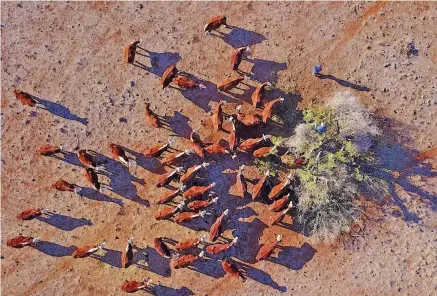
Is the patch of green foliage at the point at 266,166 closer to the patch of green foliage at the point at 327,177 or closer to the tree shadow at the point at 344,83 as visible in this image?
the patch of green foliage at the point at 327,177

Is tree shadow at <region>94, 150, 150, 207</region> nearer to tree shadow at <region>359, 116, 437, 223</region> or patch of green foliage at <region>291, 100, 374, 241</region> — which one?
patch of green foliage at <region>291, 100, 374, 241</region>

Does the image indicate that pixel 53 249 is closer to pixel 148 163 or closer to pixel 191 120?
pixel 148 163

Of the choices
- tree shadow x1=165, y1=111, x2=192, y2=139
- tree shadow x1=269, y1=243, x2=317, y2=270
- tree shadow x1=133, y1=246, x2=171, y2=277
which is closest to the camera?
tree shadow x1=269, y1=243, x2=317, y2=270

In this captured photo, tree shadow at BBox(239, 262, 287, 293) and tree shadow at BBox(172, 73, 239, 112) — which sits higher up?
tree shadow at BBox(172, 73, 239, 112)

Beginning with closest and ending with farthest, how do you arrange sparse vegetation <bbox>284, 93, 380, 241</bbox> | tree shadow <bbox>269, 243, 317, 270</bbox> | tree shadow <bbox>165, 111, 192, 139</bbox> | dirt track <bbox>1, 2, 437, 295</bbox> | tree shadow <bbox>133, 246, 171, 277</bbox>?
sparse vegetation <bbox>284, 93, 380, 241</bbox>, dirt track <bbox>1, 2, 437, 295</bbox>, tree shadow <bbox>269, 243, 317, 270</bbox>, tree shadow <bbox>133, 246, 171, 277</bbox>, tree shadow <bbox>165, 111, 192, 139</bbox>

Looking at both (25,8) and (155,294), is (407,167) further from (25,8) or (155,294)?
(25,8)

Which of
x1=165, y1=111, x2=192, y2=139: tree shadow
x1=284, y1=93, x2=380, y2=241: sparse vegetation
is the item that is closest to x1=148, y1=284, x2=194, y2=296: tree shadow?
x1=284, y1=93, x2=380, y2=241: sparse vegetation
